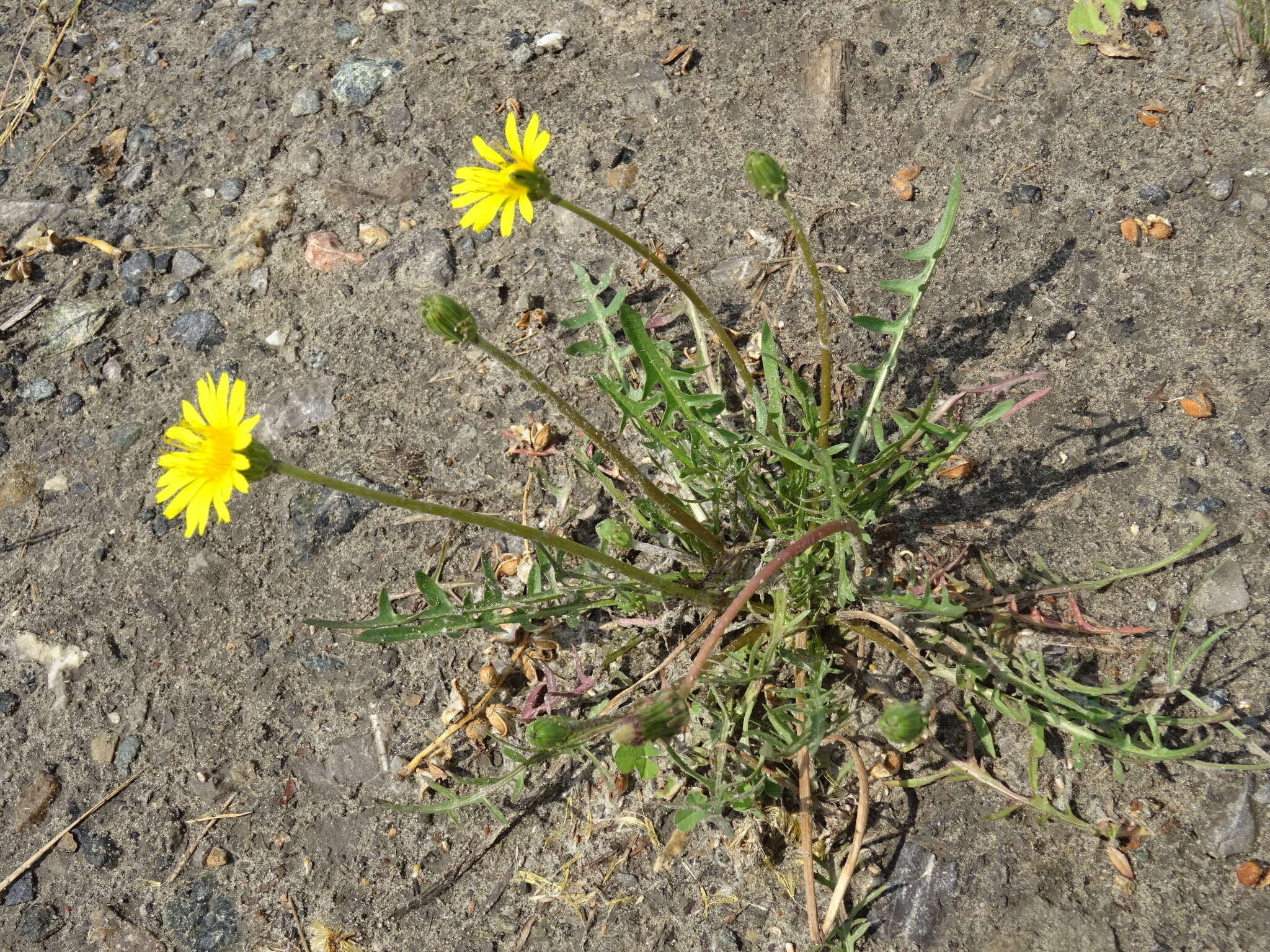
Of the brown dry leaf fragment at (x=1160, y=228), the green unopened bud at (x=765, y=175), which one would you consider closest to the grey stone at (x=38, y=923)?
the green unopened bud at (x=765, y=175)

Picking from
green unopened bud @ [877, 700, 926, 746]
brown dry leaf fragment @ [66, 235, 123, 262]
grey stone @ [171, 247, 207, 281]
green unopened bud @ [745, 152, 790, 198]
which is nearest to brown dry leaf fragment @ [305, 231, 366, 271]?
grey stone @ [171, 247, 207, 281]

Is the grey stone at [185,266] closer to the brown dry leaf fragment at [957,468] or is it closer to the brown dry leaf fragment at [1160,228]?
the brown dry leaf fragment at [957,468]

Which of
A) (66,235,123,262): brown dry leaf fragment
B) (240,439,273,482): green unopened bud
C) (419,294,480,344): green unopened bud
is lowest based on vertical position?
(66,235,123,262): brown dry leaf fragment

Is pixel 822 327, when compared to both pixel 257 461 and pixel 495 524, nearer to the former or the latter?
pixel 495 524

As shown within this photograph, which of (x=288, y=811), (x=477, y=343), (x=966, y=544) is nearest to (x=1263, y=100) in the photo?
(x=966, y=544)

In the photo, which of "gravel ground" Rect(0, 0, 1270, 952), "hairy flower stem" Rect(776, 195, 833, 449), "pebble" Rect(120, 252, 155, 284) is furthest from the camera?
"pebble" Rect(120, 252, 155, 284)

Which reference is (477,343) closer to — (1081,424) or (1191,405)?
(1081,424)

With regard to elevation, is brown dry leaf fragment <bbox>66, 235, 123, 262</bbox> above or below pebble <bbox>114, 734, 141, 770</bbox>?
above

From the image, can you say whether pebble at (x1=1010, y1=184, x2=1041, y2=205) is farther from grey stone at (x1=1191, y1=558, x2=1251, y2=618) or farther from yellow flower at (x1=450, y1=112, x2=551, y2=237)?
yellow flower at (x1=450, y1=112, x2=551, y2=237)

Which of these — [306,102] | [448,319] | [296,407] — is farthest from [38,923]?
[306,102]
